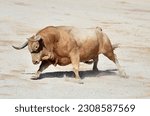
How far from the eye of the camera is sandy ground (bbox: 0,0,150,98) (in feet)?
30.8

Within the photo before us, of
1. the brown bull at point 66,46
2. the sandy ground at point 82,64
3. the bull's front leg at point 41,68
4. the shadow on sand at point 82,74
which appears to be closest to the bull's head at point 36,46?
the brown bull at point 66,46

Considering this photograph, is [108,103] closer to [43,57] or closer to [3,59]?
[43,57]

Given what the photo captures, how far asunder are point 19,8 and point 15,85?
22.8 feet

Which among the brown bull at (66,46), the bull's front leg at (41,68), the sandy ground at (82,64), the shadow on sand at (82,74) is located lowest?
the sandy ground at (82,64)

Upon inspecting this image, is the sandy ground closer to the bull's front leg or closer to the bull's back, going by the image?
the bull's front leg

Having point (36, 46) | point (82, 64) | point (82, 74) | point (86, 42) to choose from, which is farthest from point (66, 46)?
point (82, 64)

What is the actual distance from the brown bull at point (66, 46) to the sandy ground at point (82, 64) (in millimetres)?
391

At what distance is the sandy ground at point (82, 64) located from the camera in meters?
9.38

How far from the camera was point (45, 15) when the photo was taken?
1529 centimetres

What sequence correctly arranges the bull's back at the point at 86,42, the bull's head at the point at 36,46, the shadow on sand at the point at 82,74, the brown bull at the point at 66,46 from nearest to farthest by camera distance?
the bull's head at the point at 36,46 → the brown bull at the point at 66,46 → the bull's back at the point at 86,42 → the shadow on sand at the point at 82,74

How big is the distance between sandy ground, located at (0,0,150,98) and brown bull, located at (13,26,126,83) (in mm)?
391

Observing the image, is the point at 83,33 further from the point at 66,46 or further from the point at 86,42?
the point at 66,46

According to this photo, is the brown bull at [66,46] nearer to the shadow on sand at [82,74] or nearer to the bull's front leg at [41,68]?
the bull's front leg at [41,68]

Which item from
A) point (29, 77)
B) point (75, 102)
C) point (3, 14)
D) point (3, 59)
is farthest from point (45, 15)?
point (75, 102)
